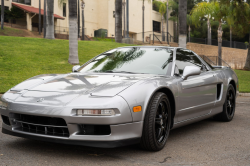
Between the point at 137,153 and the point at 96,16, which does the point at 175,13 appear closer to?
the point at 96,16

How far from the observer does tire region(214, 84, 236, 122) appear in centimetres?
632

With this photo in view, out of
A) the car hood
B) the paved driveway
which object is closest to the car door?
the paved driveway

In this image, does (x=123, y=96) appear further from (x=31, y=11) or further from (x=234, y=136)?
(x=31, y=11)

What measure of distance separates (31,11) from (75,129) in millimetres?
37201

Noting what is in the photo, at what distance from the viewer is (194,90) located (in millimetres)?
5004

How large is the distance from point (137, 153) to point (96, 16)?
44668 millimetres

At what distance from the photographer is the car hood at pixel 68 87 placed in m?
3.74

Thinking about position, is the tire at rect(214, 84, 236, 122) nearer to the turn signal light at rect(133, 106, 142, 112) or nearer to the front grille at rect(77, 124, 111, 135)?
the turn signal light at rect(133, 106, 142, 112)

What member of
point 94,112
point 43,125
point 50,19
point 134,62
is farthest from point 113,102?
point 50,19

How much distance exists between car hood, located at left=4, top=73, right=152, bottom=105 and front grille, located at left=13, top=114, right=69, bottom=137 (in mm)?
200

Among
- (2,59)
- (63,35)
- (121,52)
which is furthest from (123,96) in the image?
(63,35)

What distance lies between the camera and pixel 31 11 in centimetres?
3812

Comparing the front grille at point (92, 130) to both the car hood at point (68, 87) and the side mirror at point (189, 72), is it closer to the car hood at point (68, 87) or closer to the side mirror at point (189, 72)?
the car hood at point (68, 87)

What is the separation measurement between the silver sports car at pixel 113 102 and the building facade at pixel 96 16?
101ft
